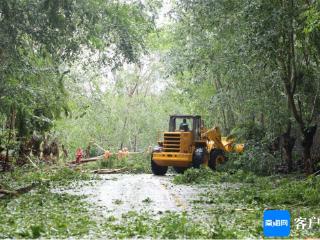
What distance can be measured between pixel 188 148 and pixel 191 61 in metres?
A: 4.45

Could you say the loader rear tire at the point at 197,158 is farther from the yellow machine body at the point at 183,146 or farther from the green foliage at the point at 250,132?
the green foliage at the point at 250,132

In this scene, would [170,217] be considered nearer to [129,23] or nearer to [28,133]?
[129,23]

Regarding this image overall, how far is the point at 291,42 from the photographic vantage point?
18.2 m

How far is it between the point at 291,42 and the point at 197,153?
7.79m

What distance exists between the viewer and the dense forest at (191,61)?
50.0 ft

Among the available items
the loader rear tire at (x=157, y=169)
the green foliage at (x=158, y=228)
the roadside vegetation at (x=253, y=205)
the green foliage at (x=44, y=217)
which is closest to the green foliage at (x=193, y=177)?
the roadside vegetation at (x=253, y=205)

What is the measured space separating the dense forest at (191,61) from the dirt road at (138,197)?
3120mm

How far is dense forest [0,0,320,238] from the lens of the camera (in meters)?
15.2

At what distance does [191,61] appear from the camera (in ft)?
87.4

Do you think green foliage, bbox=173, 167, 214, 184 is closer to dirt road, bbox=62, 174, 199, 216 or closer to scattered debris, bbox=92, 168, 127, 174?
dirt road, bbox=62, 174, 199, 216

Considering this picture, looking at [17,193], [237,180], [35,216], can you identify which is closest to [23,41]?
[17,193]

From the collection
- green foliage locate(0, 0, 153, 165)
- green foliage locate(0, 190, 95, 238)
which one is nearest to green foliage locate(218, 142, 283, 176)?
green foliage locate(0, 0, 153, 165)

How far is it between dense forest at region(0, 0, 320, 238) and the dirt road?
3.12m

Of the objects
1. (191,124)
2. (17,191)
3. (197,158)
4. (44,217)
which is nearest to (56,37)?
(17,191)
